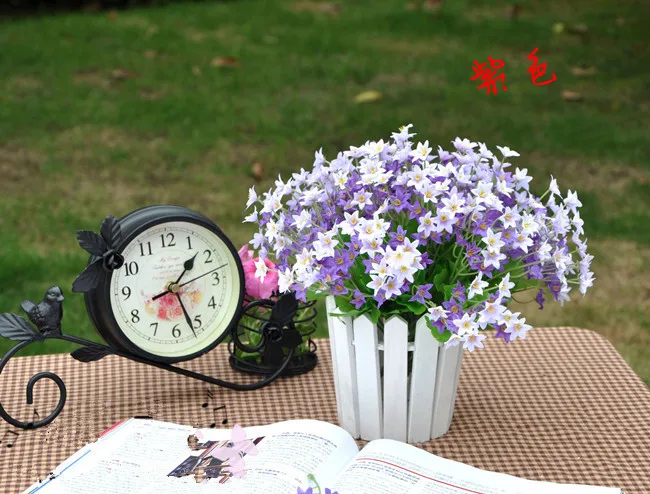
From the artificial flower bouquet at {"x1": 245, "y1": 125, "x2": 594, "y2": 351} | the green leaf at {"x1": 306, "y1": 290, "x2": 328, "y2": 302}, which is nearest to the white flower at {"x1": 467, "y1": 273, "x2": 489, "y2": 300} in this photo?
the artificial flower bouquet at {"x1": 245, "y1": 125, "x2": 594, "y2": 351}

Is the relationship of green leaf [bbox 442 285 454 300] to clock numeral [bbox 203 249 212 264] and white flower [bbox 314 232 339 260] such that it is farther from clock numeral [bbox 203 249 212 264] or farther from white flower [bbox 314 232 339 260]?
clock numeral [bbox 203 249 212 264]

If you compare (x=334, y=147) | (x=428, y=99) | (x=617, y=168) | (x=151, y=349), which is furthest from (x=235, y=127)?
(x=151, y=349)

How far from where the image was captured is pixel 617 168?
3.88 m

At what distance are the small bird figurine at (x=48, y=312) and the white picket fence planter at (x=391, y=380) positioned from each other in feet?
1.37

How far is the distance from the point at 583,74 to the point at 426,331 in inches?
149

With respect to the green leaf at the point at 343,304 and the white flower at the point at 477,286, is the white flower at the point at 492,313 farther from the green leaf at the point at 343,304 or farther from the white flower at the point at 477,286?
the green leaf at the point at 343,304

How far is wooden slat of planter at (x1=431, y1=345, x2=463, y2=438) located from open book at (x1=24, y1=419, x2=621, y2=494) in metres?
0.11

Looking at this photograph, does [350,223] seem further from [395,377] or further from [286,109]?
[286,109]

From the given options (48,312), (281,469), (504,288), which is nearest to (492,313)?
(504,288)

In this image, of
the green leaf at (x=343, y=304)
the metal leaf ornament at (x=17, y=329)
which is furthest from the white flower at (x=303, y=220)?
the metal leaf ornament at (x=17, y=329)

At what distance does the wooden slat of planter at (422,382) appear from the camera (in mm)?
1367

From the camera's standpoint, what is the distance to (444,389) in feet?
4.73

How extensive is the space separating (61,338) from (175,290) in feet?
0.65

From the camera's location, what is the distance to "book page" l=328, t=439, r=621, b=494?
125 centimetres
